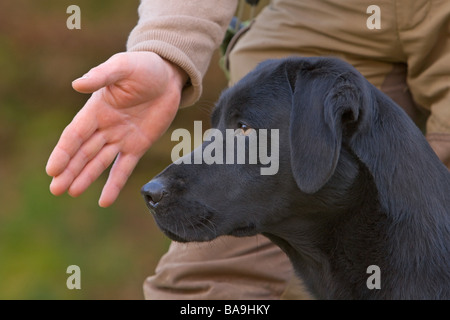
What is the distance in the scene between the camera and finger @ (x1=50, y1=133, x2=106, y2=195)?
2.46m

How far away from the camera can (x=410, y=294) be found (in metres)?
2.19

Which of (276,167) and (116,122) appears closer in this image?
(276,167)

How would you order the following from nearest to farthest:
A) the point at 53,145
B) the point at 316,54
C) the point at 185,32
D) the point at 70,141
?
the point at 70,141
the point at 185,32
the point at 316,54
the point at 53,145

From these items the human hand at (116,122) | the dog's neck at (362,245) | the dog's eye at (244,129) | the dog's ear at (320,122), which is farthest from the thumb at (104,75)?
the dog's neck at (362,245)

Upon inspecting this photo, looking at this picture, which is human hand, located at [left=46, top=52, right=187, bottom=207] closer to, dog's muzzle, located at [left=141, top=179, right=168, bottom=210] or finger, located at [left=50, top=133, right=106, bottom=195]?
finger, located at [left=50, top=133, right=106, bottom=195]

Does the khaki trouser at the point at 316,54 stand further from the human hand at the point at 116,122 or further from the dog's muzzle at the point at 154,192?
the dog's muzzle at the point at 154,192

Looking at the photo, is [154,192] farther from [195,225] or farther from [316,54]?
Answer: [316,54]

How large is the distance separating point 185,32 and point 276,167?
0.70 meters

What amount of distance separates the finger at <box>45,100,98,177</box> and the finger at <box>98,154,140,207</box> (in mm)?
183

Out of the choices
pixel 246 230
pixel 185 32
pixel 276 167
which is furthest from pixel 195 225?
pixel 185 32

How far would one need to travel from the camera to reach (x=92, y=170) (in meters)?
2.55

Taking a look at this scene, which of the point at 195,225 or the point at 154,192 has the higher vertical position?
the point at 154,192

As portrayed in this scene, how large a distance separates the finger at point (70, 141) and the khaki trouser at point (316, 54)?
2.30 ft

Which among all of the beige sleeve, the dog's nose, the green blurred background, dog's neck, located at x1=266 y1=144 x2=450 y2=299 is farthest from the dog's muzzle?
the green blurred background
